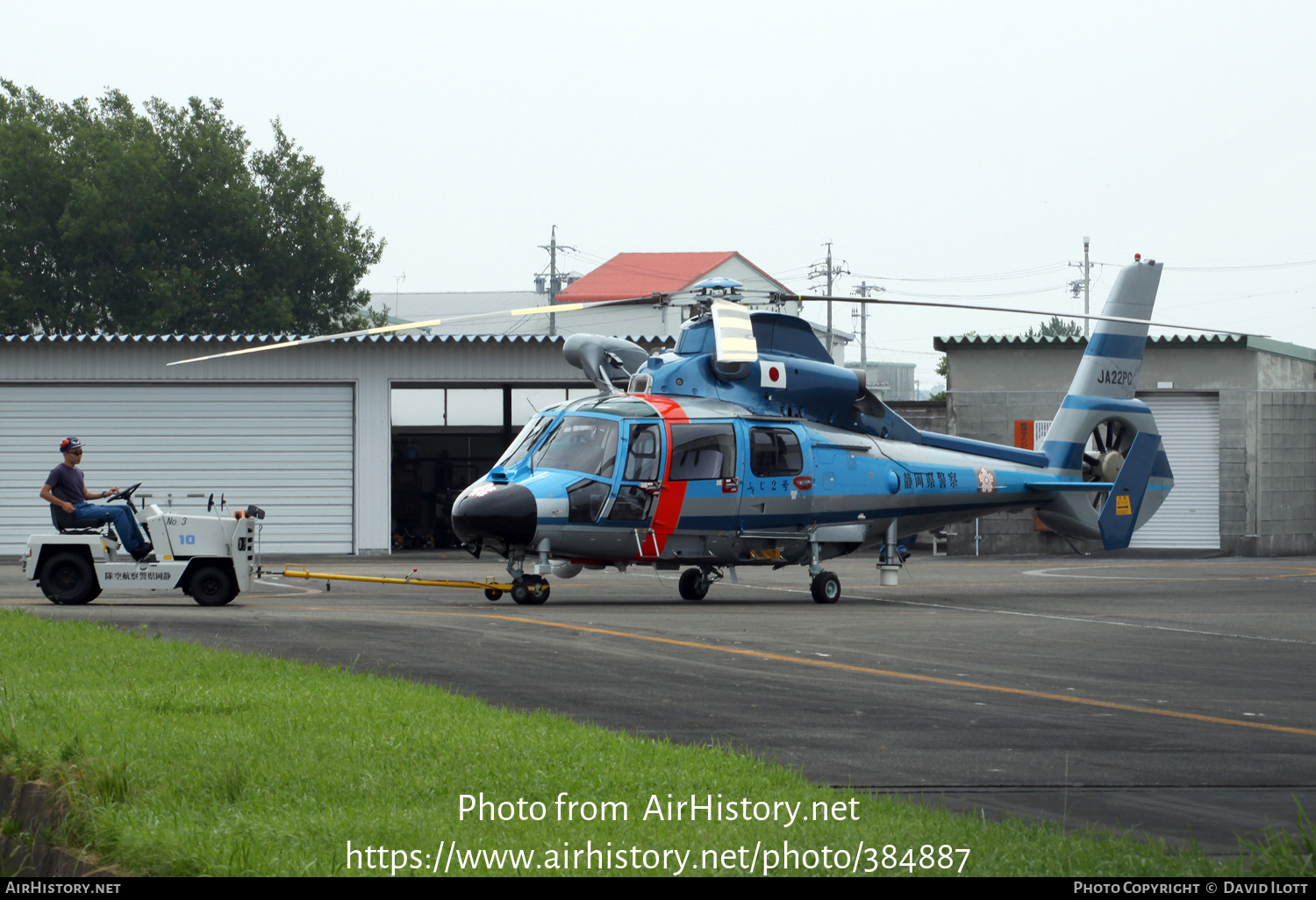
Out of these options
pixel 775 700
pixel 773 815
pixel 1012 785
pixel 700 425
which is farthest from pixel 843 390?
pixel 773 815

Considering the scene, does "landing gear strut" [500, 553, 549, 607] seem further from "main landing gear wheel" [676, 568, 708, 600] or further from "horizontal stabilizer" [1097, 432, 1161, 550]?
"horizontal stabilizer" [1097, 432, 1161, 550]

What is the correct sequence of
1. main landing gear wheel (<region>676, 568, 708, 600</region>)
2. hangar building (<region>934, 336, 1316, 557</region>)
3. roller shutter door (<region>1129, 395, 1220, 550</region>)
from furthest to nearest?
roller shutter door (<region>1129, 395, 1220, 550</region>) < hangar building (<region>934, 336, 1316, 557</region>) < main landing gear wheel (<region>676, 568, 708, 600</region>)

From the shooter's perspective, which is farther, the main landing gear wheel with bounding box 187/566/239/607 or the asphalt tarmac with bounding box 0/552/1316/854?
the main landing gear wheel with bounding box 187/566/239/607

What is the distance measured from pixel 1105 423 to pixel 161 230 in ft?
153

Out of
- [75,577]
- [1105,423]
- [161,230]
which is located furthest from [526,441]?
[161,230]

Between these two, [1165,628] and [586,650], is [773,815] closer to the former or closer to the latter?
[586,650]

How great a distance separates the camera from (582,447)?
1705 centimetres

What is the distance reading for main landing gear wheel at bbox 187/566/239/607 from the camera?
1656cm

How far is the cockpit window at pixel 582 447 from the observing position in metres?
16.9

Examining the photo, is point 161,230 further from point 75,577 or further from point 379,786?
point 379,786

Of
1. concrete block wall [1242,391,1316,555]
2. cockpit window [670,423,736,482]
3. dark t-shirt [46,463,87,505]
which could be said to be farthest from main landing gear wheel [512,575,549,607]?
concrete block wall [1242,391,1316,555]

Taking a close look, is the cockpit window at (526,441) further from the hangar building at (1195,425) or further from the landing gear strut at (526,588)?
the hangar building at (1195,425)

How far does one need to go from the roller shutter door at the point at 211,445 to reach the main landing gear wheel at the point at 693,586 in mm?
13656

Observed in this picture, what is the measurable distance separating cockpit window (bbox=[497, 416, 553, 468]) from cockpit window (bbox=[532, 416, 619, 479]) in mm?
215
